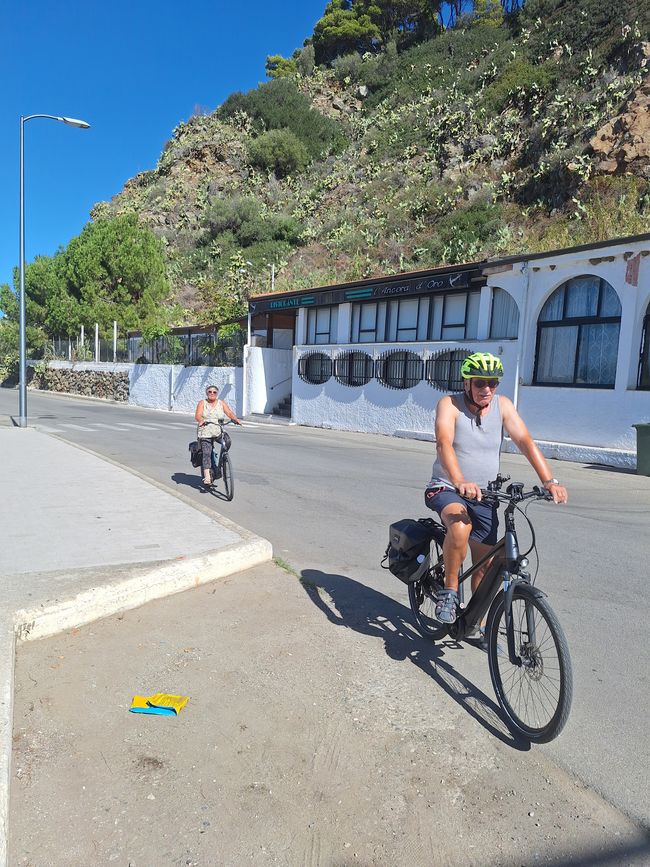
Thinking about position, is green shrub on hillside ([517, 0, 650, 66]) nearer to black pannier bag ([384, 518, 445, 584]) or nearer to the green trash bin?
the green trash bin

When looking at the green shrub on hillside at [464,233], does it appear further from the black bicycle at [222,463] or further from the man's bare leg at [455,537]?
the man's bare leg at [455,537]

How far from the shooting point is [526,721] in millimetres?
2941

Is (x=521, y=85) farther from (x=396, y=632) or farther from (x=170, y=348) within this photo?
(x=396, y=632)

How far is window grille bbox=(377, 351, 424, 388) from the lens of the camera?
1889cm

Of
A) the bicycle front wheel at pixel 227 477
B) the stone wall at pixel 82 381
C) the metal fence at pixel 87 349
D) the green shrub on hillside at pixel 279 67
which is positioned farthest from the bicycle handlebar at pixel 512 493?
the green shrub on hillside at pixel 279 67

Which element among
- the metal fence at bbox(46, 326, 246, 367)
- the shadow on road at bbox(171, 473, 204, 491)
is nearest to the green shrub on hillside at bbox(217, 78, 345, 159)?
the metal fence at bbox(46, 326, 246, 367)

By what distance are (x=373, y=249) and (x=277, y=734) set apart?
38.8 metres

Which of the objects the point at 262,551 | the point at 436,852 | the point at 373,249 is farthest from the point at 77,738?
the point at 373,249

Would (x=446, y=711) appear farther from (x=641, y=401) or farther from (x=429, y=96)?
(x=429, y=96)

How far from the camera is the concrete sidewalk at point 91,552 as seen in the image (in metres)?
3.77

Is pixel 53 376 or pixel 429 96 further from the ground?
pixel 429 96

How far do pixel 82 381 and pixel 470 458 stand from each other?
134 ft

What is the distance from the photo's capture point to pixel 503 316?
16.6m

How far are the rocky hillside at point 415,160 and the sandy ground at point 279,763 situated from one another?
1924 centimetres
